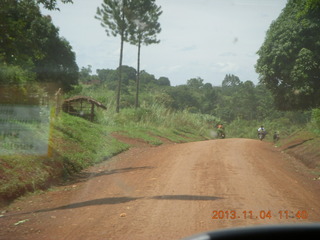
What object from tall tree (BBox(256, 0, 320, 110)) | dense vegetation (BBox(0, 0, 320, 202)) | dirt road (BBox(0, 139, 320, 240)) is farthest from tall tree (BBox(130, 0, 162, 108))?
dirt road (BBox(0, 139, 320, 240))

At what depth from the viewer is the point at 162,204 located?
6367mm

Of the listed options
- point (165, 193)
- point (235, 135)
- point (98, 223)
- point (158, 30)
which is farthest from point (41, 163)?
point (235, 135)

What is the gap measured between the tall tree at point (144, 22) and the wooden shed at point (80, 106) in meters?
8.69

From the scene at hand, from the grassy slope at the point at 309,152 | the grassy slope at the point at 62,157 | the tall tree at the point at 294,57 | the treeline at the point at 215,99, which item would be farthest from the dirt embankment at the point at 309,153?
the treeline at the point at 215,99

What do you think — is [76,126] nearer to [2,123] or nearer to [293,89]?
[2,123]

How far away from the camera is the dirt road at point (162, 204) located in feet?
17.1

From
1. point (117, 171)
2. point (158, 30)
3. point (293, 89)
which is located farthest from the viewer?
point (158, 30)

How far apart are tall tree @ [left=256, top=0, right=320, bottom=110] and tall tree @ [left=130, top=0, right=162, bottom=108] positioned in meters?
13.0

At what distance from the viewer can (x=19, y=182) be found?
8117 mm

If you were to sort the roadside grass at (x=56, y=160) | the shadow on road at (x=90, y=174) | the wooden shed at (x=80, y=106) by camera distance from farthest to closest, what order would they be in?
the wooden shed at (x=80, y=106) → the shadow on road at (x=90, y=174) → the roadside grass at (x=56, y=160)

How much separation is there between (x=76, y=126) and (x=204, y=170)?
8.96 m
